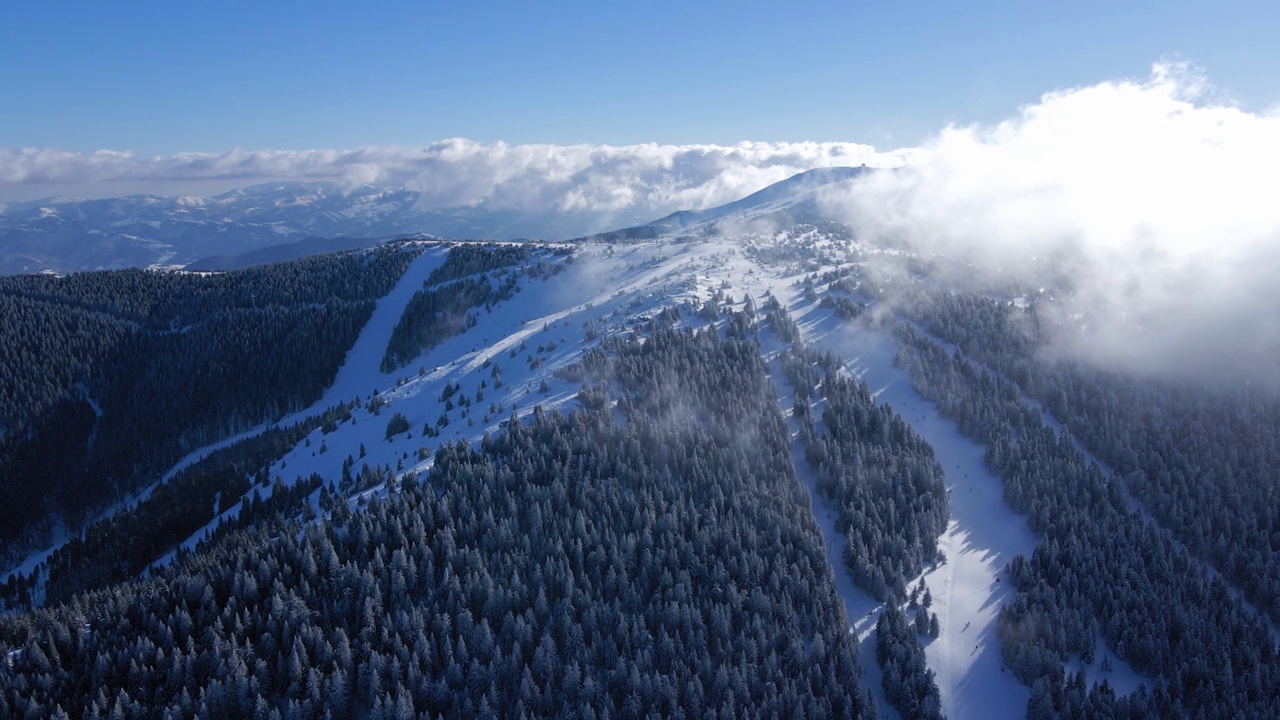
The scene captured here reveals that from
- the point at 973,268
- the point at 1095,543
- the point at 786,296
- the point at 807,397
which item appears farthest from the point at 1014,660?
the point at 973,268

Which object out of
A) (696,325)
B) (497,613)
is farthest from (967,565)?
(696,325)

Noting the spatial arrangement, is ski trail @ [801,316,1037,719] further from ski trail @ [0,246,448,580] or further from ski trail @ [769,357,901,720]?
ski trail @ [0,246,448,580]

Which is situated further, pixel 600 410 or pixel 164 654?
pixel 600 410

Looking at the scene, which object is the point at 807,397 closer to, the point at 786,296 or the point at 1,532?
the point at 786,296

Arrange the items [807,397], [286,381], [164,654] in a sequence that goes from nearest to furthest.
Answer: [164,654]
[807,397]
[286,381]

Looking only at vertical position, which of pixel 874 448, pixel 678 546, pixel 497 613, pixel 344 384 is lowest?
pixel 497 613

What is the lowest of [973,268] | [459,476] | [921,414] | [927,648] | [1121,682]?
[1121,682]

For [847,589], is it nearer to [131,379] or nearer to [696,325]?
[696,325]

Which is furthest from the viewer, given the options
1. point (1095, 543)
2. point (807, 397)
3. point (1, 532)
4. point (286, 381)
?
point (286, 381)
